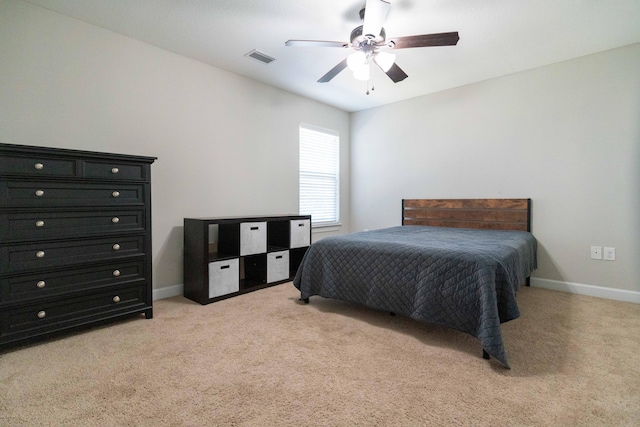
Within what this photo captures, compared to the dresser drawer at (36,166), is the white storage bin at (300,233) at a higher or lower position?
lower

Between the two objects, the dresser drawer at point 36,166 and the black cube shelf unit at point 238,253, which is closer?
the dresser drawer at point 36,166

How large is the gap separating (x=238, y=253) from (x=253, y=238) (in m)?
0.21

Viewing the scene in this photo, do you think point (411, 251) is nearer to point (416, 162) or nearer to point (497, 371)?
point (497, 371)

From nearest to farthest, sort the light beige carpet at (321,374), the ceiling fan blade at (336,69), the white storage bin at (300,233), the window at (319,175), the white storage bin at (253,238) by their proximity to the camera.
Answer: the light beige carpet at (321,374), the ceiling fan blade at (336,69), the white storage bin at (253,238), the white storage bin at (300,233), the window at (319,175)

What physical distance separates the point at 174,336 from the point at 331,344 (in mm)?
1086

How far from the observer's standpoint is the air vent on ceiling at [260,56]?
9.85ft

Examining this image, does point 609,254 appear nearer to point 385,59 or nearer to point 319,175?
point 385,59

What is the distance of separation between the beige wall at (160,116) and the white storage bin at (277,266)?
2.28 ft

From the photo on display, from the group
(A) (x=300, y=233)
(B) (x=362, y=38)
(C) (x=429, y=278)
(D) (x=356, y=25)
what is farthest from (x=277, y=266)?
(D) (x=356, y=25)

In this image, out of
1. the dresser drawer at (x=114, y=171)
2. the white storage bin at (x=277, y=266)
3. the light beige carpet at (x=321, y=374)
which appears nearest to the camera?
the light beige carpet at (x=321, y=374)

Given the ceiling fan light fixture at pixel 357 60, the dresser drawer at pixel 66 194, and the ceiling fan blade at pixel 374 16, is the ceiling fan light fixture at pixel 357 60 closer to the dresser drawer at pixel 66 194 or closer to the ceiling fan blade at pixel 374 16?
the ceiling fan blade at pixel 374 16

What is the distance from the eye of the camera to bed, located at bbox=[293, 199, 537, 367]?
1.80m

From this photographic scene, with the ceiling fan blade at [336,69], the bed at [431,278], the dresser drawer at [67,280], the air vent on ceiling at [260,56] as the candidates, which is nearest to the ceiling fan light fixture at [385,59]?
the ceiling fan blade at [336,69]

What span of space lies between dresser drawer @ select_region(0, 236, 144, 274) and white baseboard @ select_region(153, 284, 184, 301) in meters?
0.74
